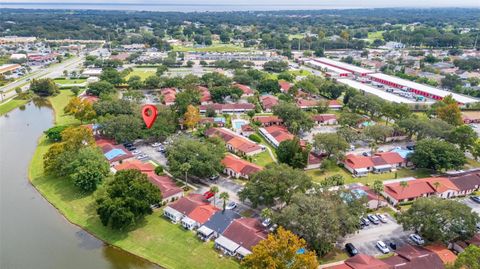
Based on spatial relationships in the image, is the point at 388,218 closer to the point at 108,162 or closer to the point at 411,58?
the point at 108,162

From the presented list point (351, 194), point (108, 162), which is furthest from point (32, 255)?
point (351, 194)

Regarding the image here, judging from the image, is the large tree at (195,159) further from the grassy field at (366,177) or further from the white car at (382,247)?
the white car at (382,247)

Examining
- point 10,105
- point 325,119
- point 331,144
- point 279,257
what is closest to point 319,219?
point 279,257

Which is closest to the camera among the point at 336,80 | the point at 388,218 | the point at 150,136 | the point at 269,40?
the point at 388,218

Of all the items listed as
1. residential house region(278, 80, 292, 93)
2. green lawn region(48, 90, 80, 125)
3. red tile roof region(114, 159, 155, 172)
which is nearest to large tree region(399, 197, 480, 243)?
red tile roof region(114, 159, 155, 172)

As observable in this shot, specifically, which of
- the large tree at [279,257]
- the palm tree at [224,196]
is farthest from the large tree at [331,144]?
the large tree at [279,257]

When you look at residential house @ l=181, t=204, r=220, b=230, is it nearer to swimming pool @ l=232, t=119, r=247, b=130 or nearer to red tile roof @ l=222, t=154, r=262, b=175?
red tile roof @ l=222, t=154, r=262, b=175

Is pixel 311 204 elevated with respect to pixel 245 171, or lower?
elevated
